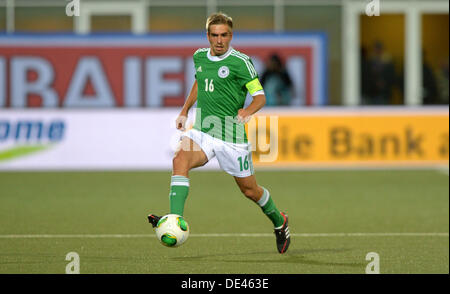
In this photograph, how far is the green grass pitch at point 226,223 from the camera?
822cm

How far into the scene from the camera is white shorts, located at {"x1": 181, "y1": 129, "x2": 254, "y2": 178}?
→ 8133 mm

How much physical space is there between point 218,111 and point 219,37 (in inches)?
24.0

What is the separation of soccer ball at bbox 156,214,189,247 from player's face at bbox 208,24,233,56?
4.47 feet

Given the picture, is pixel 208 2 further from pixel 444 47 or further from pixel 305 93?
pixel 444 47

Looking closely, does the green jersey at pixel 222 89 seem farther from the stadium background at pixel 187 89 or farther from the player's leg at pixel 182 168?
the stadium background at pixel 187 89

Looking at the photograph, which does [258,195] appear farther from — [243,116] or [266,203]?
[243,116]

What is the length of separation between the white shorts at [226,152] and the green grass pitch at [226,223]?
2.48 feet

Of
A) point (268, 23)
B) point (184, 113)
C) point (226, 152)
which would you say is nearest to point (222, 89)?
point (184, 113)

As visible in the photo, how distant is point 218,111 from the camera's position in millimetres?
8078

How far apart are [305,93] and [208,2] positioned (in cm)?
376

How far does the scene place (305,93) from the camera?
21109 mm

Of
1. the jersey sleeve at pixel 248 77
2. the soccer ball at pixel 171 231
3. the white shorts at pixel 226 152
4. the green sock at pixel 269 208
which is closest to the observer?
the soccer ball at pixel 171 231

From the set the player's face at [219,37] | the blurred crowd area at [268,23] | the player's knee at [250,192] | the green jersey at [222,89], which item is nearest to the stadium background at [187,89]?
the blurred crowd area at [268,23]
